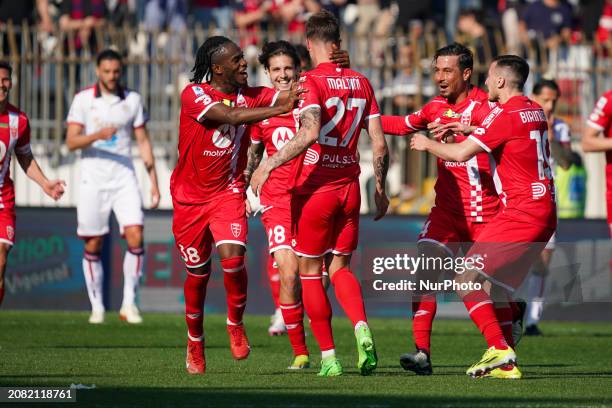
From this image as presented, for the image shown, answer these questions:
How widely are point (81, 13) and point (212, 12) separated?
243 centimetres

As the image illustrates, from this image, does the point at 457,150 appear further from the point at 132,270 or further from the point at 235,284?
the point at 132,270

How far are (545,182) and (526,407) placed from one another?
2396 millimetres

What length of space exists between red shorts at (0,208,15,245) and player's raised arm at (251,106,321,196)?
11.2 feet

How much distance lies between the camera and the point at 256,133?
11555mm

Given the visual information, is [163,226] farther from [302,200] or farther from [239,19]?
[302,200]

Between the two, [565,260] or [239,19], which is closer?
[565,260]

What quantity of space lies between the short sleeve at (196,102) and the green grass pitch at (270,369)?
1917mm

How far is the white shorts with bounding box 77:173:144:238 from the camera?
14961 millimetres

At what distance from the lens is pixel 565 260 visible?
16.0 m

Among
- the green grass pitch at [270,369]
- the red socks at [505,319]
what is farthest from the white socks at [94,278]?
the red socks at [505,319]

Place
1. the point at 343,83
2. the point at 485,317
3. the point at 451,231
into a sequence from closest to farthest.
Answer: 1. the point at 485,317
2. the point at 343,83
3. the point at 451,231

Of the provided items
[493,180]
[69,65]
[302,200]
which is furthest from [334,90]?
[69,65]

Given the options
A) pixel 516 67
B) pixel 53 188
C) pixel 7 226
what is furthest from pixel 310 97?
pixel 7 226

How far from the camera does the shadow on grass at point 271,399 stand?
778cm
